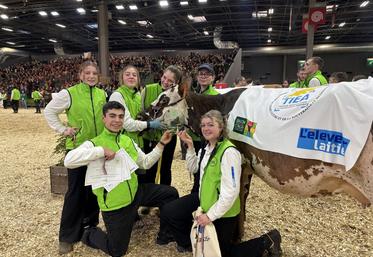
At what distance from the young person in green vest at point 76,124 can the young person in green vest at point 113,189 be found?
207 millimetres

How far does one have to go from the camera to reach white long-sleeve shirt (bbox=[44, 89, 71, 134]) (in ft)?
10.1

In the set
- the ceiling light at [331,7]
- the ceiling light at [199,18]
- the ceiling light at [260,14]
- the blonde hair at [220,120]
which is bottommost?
the blonde hair at [220,120]

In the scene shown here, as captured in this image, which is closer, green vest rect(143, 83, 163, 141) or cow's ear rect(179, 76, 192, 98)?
cow's ear rect(179, 76, 192, 98)

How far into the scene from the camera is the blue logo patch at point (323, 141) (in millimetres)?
2119

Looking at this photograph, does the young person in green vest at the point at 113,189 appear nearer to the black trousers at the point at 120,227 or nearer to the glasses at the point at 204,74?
the black trousers at the point at 120,227

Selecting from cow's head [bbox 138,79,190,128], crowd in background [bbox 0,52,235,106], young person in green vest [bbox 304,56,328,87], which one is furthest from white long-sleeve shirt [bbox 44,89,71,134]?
crowd in background [bbox 0,52,235,106]

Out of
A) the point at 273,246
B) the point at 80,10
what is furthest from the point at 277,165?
the point at 80,10

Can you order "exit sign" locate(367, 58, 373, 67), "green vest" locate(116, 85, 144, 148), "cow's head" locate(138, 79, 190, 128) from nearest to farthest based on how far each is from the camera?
1. "cow's head" locate(138, 79, 190, 128)
2. "green vest" locate(116, 85, 144, 148)
3. "exit sign" locate(367, 58, 373, 67)

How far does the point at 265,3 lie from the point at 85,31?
650 inches

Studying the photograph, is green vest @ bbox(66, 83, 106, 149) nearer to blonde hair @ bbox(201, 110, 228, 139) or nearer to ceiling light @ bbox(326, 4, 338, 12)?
blonde hair @ bbox(201, 110, 228, 139)

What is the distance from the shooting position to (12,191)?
4.82 meters

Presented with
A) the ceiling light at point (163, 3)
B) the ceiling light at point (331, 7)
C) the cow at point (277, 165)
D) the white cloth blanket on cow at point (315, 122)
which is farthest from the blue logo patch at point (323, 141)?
the ceiling light at point (331, 7)

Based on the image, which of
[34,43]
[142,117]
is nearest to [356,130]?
[142,117]

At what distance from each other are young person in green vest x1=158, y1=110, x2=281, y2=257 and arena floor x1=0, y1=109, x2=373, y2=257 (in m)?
0.43
